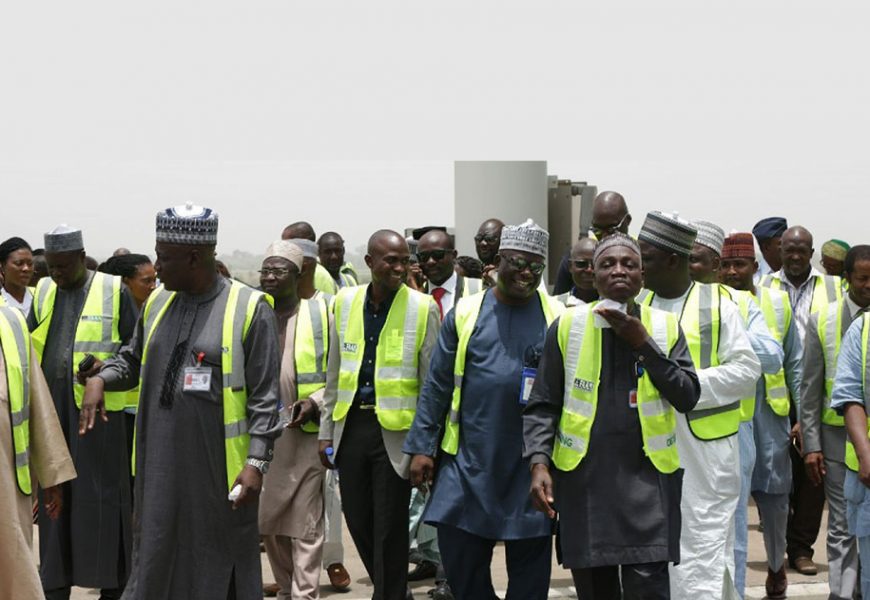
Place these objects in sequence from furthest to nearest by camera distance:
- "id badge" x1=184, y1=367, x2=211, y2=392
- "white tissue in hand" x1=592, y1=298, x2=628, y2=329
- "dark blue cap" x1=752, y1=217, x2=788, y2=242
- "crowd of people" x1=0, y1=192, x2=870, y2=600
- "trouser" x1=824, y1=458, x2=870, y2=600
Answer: "dark blue cap" x1=752, y1=217, x2=788, y2=242, "trouser" x1=824, y1=458, x2=870, y2=600, "id badge" x1=184, y1=367, x2=211, y2=392, "crowd of people" x1=0, y1=192, x2=870, y2=600, "white tissue in hand" x1=592, y1=298, x2=628, y2=329

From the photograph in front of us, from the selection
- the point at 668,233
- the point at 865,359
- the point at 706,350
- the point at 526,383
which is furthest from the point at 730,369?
the point at 526,383

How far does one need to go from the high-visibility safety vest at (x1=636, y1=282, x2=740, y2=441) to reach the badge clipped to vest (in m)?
2.17

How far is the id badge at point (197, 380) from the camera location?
6.34 m

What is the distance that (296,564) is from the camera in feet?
27.0

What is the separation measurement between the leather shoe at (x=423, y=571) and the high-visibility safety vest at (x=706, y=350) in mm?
3097

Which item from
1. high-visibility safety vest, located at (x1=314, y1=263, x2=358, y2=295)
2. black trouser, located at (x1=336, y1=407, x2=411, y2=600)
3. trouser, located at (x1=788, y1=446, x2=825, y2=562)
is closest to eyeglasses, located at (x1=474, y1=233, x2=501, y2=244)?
high-visibility safety vest, located at (x1=314, y1=263, x2=358, y2=295)

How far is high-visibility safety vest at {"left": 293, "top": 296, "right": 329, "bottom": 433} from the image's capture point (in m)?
8.43

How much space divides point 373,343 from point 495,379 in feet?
4.17

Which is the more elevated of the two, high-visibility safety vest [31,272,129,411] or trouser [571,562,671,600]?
high-visibility safety vest [31,272,129,411]

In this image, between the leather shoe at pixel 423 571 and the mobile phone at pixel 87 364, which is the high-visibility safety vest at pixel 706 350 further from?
the mobile phone at pixel 87 364

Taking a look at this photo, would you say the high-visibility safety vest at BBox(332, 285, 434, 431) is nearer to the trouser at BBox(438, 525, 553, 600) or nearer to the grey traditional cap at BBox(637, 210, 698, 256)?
the trouser at BBox(438, 525, 553, 600)

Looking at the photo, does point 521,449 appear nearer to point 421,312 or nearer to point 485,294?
point 485,294

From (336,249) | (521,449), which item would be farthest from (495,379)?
(336,249)

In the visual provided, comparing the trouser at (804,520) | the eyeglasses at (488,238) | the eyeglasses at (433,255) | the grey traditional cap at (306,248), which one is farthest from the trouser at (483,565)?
the eyeglasses at (488,238)
